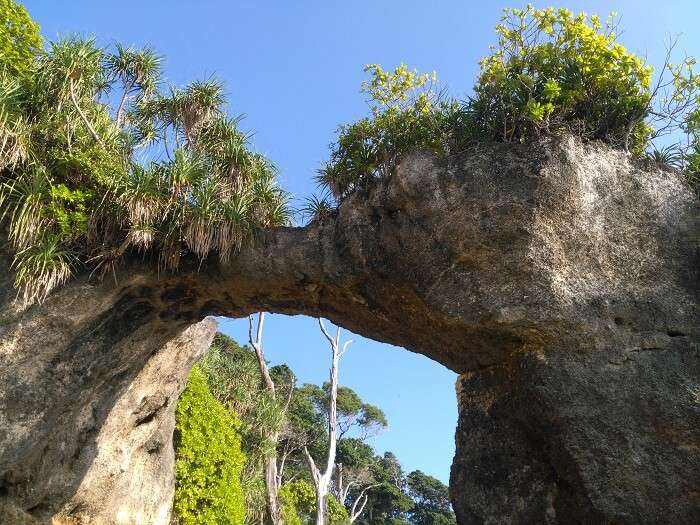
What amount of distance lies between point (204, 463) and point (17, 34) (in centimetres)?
832

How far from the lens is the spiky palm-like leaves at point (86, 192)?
7.21 meters

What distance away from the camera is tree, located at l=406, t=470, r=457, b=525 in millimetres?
47281

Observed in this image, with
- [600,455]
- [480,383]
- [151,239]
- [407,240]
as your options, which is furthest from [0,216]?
[600,455]

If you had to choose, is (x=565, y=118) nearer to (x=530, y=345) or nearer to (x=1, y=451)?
(x=530, y=345)

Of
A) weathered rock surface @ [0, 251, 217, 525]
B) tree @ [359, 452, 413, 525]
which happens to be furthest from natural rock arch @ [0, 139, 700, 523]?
tree @ [359, 452, 413, 525]

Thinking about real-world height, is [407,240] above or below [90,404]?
above

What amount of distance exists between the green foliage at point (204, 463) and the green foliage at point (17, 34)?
21.5 feet

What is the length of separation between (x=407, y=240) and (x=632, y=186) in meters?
2.35

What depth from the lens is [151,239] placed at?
752 centimetres

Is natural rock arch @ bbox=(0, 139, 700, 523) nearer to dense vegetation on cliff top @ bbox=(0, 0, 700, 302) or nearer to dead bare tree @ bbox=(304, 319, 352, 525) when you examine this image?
dense vegetation on cliff top @ bbox=(0, 0, 700, 302)

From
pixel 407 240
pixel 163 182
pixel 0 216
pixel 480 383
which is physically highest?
pixel 163 182

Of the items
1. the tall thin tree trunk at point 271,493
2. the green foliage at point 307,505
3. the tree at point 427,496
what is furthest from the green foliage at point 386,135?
the tree at point 427,496

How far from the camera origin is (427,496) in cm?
4928

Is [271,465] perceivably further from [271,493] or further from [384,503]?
[384,503]
